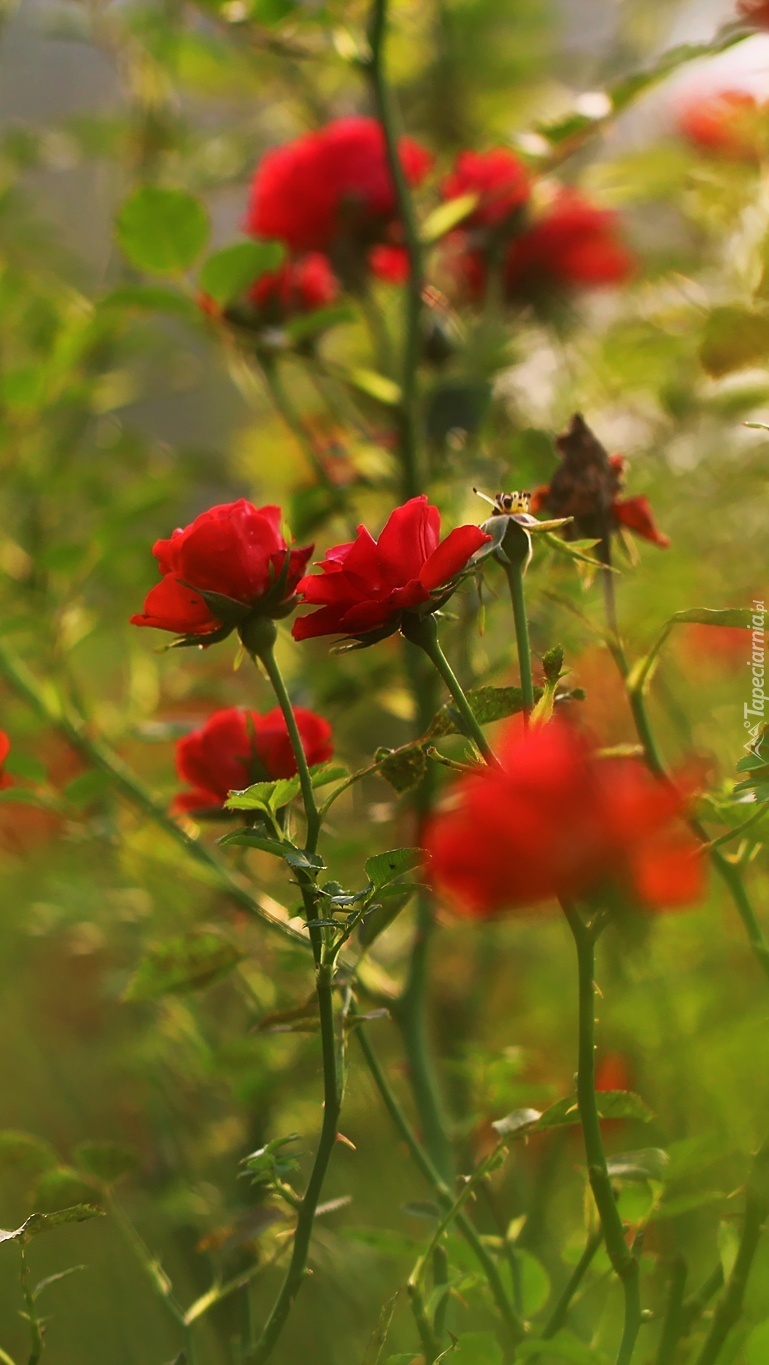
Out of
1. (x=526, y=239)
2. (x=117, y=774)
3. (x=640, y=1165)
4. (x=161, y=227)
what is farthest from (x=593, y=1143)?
(x=526, y=239)

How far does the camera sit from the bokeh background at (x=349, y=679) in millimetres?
456

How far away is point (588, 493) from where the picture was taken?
0.99ft

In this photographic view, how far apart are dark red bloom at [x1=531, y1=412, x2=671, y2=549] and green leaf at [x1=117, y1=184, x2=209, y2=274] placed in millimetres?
215

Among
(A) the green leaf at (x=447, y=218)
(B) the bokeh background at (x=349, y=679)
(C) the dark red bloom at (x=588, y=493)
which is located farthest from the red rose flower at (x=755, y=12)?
(C) the dark red bloom at (x=588, y=493)

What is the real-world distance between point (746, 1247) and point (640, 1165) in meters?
0.03

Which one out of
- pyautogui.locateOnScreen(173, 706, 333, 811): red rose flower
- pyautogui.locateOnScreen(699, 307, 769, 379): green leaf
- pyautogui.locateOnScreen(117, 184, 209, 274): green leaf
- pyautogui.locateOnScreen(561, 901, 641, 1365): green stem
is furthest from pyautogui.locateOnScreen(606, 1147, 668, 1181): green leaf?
pyautogui.locateOnScreen(117, 184, 209, 274): green leaf

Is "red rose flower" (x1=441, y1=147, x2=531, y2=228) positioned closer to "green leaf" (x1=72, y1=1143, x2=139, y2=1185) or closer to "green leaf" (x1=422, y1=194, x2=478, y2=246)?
"green leaf" (x1=422, y1=194, x2=478, y2=246)

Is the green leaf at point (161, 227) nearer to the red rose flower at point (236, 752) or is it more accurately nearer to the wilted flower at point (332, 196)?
the wilted flower at point (332, 196)

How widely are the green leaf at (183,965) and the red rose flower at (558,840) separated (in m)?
0.14

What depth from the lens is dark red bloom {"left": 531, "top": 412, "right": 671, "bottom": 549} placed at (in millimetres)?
300

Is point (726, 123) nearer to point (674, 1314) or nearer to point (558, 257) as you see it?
point (558, 257)

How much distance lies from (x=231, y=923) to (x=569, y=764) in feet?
1.46

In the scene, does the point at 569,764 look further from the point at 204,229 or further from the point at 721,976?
the point at 721,976

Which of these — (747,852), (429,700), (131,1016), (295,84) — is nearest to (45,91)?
(295,84)
